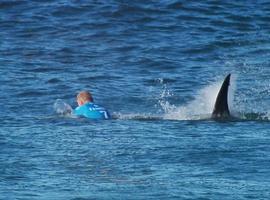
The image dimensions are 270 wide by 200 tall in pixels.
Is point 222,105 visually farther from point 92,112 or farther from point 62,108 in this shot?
point 62,108

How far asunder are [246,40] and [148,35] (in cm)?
250

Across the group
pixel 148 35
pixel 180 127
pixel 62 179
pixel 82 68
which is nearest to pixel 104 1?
pixel 148 35

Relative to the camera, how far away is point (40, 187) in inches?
497

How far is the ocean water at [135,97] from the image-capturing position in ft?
43.1

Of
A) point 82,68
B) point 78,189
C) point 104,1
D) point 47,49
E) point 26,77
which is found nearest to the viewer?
point 78,189

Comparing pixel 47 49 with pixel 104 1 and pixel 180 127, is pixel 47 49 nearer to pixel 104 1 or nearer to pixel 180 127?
pixel 104 1

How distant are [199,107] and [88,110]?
2.58 meters

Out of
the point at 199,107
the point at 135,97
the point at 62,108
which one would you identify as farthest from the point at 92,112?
Answer: the point at 135,97

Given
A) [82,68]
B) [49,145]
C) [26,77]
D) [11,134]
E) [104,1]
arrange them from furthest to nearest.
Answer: [104,1] < [82,68] < [26,77] < [11,134] < [49,145]

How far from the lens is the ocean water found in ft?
43.1

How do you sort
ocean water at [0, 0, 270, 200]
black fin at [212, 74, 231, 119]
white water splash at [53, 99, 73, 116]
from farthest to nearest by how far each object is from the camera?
white water splash at [53, 99, 73, 116] → black fin at [212, 74, 231, 119] → ocean water at [0, 0, 270, 200]

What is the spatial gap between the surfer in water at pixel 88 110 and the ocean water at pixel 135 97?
0.27 meters

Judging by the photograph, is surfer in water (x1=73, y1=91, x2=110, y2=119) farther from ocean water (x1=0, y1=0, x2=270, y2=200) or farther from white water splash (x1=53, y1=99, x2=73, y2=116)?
white water splash (x1=53, y1=99, x2=73, y2=116)

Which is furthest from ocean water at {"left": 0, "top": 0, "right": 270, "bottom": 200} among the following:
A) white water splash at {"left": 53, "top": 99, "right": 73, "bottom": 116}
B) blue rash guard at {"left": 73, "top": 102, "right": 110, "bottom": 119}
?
blue rash guard at {"left": 73, "top": 102, "right": 110, "bottom": 119}
